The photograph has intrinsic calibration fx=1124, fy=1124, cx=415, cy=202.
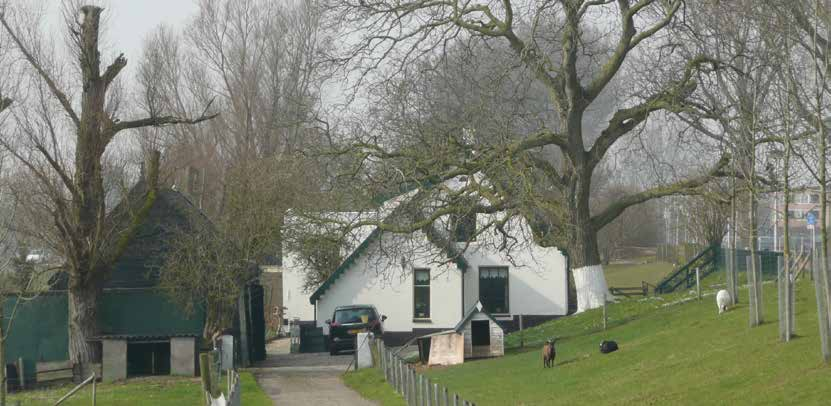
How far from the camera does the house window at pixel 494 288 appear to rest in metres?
45.8

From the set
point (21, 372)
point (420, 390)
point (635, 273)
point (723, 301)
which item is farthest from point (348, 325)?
point (635, 273)

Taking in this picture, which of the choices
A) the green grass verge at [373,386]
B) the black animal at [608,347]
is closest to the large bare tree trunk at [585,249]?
the green grass verge at [373,386]

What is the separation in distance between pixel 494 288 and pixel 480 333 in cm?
1452

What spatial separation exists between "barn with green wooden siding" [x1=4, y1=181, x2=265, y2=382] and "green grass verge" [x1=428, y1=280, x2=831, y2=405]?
8609 mm

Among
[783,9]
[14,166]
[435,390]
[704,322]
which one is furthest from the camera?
[14,166]

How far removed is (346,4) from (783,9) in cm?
1221

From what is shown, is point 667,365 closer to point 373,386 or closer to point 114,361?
point 373,386

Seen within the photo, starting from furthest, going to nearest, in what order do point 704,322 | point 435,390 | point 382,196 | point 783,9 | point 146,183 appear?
point 146,183 → point 382,196 → point 704,322 → point 783,9 → point 435,390

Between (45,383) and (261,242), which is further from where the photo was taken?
(261,242)

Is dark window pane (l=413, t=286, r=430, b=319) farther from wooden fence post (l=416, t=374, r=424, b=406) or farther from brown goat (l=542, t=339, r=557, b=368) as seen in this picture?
wooden fence post (l=416, t=374, r=424, b=406)

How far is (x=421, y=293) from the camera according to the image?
45031 mm

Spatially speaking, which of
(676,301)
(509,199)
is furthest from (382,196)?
(676,301)

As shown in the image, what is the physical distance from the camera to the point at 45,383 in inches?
1243

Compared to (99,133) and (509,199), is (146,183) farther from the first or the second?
(509,199)
